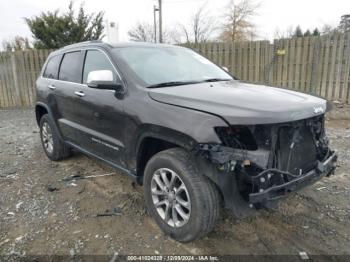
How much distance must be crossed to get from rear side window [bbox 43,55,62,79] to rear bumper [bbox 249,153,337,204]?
364 centimetres

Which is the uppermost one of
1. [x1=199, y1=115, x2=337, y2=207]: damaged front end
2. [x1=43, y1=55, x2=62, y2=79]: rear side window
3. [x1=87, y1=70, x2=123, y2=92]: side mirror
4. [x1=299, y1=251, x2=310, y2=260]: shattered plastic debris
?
[x1=43, y1=55, x2=62, y2=79]: rear side window

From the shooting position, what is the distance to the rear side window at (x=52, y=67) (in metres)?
4.51

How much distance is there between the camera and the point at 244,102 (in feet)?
7.71

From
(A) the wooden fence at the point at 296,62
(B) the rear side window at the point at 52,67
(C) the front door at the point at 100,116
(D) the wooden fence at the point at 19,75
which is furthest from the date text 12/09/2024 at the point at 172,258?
(D) the wooden fence at the point at 19,75

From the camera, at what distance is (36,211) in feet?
10.9

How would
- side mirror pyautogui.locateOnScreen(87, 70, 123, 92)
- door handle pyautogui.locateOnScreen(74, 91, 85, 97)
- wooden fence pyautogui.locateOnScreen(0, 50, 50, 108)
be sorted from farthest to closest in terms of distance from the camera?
wooden fence pyautogui.locateOnScreen(0, 50, 50, 108) → door handle pyautogui.locateOnScreen(74, 91, 85, 97) → side mirror pyautogui.locateOnScreen(87, 70, 123, 92)

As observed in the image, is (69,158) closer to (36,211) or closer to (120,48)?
(36,211)

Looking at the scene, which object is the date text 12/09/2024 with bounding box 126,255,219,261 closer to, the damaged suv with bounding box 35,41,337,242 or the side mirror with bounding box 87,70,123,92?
the damaged suv with bounding box 35,41,337,242

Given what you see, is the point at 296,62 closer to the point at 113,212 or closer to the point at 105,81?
the point at 105,81

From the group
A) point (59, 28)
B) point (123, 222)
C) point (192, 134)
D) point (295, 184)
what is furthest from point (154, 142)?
point (59, 28)

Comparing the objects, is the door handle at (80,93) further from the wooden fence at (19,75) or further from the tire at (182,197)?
the wooden fence at (19,75)

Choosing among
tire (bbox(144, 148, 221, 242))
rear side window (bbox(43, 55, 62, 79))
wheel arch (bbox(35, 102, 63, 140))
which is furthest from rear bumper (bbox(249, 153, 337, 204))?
rear side window (bbox(43, 55, 62, 79))

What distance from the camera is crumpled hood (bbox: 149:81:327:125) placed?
218 centimetres

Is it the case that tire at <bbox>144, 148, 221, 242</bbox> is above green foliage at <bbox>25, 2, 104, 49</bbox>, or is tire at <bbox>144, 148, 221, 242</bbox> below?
below
